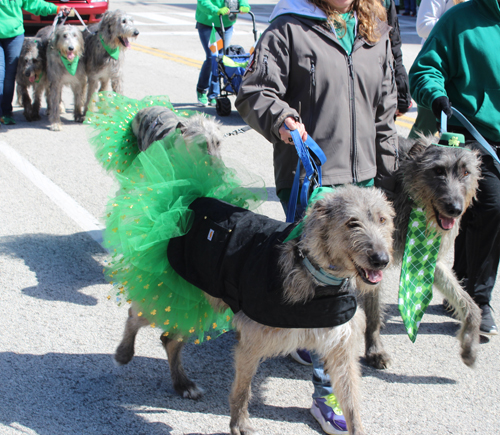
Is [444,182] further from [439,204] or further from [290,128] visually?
[290,128]

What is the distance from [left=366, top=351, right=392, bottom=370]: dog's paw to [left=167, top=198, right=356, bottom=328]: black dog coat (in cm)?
124

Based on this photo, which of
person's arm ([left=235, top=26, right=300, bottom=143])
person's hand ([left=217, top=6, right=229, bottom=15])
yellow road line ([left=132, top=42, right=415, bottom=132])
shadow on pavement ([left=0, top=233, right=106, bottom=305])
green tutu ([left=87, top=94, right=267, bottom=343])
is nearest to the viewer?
person's arm ([left=235, top=26, right=300, bottom=143])

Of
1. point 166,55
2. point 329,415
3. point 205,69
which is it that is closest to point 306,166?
point 329,415

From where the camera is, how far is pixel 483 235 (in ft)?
13.6

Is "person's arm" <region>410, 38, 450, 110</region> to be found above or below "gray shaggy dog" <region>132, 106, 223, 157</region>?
above

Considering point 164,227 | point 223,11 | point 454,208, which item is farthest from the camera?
point 223,11

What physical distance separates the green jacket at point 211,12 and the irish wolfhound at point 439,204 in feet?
23.4


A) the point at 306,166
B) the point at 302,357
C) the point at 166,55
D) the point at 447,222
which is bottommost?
the point at 302,357

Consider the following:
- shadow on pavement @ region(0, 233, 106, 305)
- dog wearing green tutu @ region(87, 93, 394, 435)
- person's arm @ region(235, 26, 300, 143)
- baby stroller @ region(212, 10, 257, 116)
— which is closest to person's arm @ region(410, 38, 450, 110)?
person's arm @ region(235, 26, 300, 143)

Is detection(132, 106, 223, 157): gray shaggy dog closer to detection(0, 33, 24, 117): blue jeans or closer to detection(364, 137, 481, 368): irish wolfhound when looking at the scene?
detection(364, 137, 481, 368): irish wolfhound

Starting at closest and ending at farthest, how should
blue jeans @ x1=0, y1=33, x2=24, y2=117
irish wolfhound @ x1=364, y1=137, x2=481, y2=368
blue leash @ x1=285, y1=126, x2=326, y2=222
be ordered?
blue leash @ x1=285, y1=126, x2=326, y2=222, irish wolfhound @ x1=364, y1=137, x2=481, y2=368, blue jeans @ x1=0, y1=33, x2=24, y2=117

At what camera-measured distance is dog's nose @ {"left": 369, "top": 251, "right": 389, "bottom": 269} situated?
2.46 metres

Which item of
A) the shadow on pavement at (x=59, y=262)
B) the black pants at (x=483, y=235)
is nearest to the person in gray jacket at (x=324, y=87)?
the black pants at (x=483, y=235)

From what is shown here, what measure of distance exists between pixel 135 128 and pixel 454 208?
325cm
